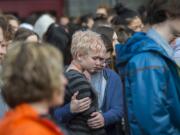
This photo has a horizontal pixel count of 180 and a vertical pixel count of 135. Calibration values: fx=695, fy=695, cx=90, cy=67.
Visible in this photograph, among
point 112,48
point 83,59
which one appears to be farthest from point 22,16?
point 83,59

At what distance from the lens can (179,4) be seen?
471 centimetres

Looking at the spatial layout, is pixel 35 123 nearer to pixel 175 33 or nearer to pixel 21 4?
pixel 175 33

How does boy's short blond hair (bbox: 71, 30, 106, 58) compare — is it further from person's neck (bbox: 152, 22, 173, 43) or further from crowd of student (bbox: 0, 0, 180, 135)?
person's neck (bbox: 152, 22, 173, 43)

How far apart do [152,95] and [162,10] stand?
1.95ft

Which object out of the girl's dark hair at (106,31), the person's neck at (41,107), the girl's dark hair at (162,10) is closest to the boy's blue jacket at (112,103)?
the girl's dark hair at (106,31)

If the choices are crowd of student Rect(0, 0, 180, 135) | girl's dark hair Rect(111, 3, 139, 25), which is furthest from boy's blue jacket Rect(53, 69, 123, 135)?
girl's dark hair Rect(111, 3, 139, 25)

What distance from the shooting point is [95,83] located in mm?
6020

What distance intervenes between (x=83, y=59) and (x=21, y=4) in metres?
19.6

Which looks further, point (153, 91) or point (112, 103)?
point (112, 103)

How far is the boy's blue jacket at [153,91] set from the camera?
4625 mm

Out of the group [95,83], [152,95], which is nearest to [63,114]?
[95,83]

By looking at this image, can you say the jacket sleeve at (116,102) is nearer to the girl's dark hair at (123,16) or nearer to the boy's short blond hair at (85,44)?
the boy's short blond hair at (85,44)

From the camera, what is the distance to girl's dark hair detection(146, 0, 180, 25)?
15.5ft

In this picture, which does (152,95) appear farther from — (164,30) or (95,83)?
(95,83)
